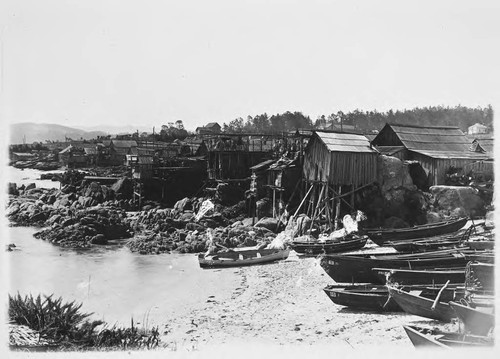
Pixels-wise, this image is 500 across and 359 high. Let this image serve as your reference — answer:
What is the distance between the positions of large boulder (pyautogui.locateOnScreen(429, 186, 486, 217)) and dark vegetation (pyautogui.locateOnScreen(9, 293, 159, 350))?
17247 mm

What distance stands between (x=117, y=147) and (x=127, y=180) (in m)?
28.2

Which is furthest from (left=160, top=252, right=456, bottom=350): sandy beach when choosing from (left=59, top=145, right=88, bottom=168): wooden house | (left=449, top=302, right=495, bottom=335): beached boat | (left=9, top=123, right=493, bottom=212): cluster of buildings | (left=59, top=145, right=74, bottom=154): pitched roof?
(left=59, top=145, right=74, bottom=154): pitched roof

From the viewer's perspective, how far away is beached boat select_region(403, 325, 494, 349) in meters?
9.05

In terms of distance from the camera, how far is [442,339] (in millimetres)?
9180

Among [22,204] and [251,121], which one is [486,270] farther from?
[251,121]

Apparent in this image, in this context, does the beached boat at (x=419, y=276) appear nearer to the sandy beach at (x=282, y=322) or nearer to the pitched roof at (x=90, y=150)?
the sandy beach at (x=282, y=322)

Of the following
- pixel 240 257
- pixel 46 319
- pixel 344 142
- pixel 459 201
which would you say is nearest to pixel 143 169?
pixel 344 142

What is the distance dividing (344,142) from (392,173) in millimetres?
3089

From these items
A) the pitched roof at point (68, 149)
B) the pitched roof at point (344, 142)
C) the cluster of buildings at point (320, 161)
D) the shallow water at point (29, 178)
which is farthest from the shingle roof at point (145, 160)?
the pitched roof at point (68, 149)

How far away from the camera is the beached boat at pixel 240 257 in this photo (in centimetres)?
1942

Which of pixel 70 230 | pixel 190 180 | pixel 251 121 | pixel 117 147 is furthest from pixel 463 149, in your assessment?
pixel 251 121

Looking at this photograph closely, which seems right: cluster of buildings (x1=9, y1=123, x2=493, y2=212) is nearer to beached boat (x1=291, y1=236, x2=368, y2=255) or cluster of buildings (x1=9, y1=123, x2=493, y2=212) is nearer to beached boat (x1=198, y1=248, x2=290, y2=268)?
beached boat (x1=291, y1=236, x2=368, y2=255)

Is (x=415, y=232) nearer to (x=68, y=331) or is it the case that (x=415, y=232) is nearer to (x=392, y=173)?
(x=392, y=173)

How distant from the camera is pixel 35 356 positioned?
10.2 meters
